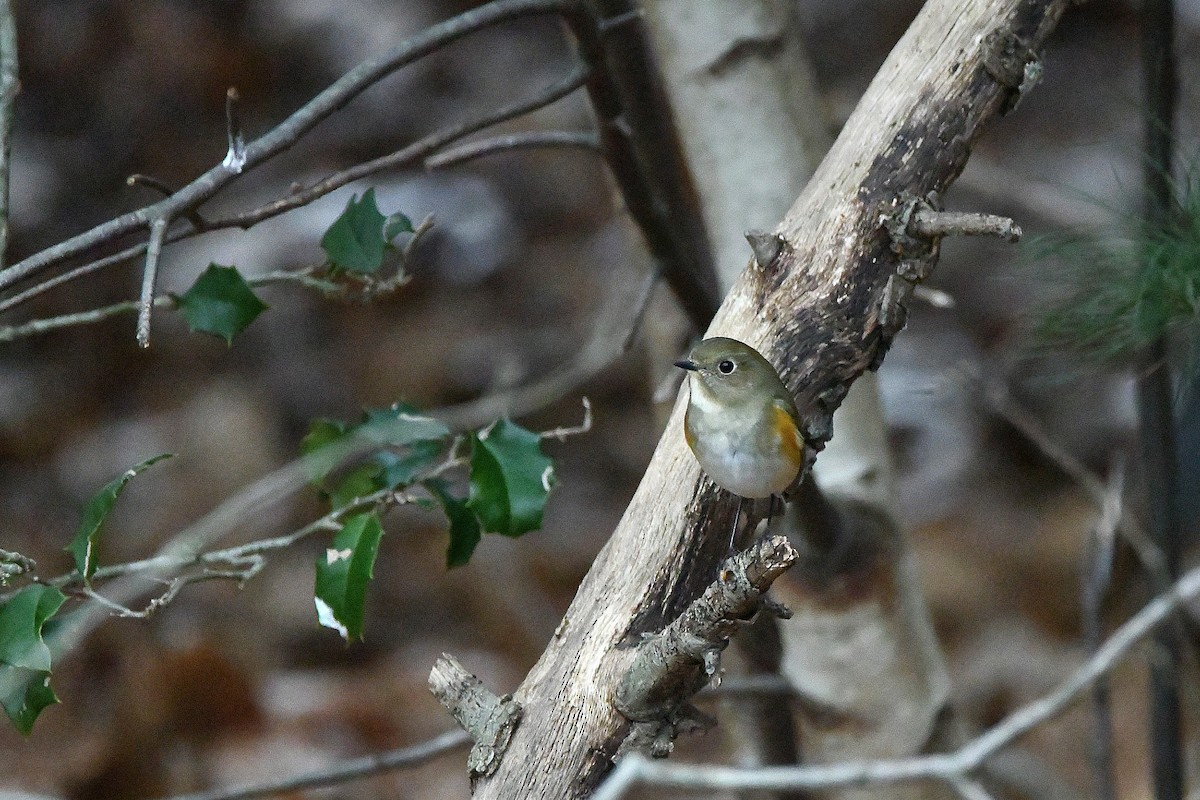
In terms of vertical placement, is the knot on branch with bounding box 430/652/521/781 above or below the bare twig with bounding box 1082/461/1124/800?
above

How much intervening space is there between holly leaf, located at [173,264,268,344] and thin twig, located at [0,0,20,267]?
0.25m

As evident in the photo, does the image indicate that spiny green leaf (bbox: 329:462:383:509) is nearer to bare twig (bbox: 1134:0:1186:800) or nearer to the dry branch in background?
the dry branch in background

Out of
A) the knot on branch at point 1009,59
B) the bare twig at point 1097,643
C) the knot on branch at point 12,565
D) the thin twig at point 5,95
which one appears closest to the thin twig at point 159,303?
the thin twig at point 5,95

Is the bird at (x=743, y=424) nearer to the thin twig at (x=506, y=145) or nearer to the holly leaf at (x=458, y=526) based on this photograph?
the holly leaf at (x=458, y=526)

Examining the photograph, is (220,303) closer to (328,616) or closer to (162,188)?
(162,188)

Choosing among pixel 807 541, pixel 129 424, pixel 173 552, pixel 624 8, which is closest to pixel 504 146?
pixel 624 8

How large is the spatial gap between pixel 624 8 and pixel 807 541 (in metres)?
1.04

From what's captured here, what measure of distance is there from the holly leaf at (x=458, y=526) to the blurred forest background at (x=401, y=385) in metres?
2.09

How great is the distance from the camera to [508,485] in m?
1.63

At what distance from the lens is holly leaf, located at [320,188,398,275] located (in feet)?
5.53

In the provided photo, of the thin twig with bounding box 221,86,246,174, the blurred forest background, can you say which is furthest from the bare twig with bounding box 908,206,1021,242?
the blurred forest background

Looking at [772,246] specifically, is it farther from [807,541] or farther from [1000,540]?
[1000,540]

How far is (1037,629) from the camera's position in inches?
164

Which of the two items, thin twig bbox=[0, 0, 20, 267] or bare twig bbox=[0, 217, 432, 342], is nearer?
thin twig bbox=[0, 0, 20, 267]
